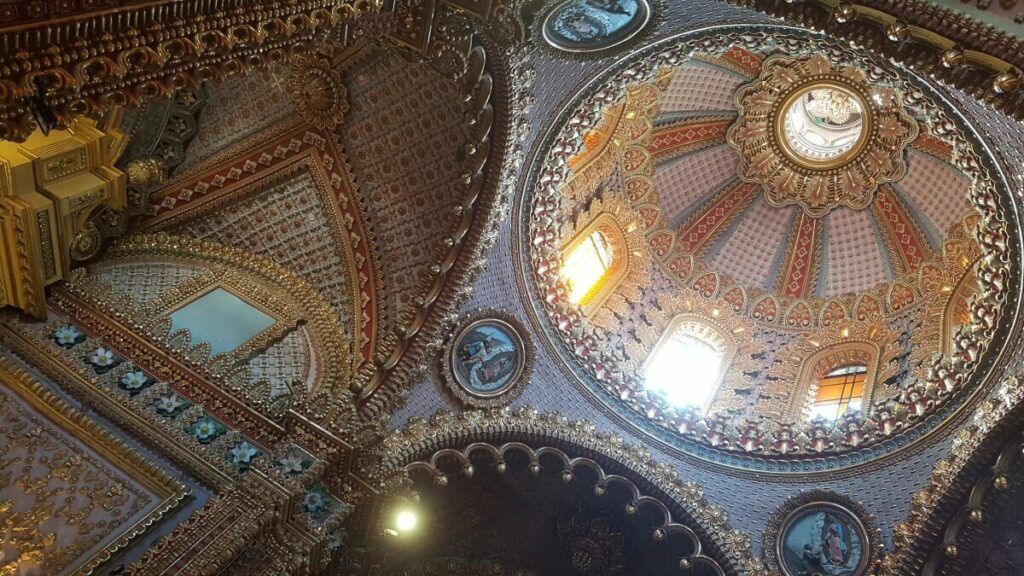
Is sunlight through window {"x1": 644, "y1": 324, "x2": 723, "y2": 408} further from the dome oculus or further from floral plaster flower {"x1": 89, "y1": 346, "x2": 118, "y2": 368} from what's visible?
floral plaster flower {"x1": 89, "y1": 346, "x2": 118, "y2": 368}

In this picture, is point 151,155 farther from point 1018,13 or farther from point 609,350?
point 1018,13

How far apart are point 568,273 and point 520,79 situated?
3775mm

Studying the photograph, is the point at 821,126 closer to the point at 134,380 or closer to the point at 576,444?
the point at 576,444

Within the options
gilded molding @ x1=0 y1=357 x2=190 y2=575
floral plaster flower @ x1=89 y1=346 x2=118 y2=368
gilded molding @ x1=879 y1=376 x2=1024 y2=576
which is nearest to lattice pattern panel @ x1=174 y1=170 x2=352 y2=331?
floral plaster flower @ x1=89 y1=346 x2=118 y2=368

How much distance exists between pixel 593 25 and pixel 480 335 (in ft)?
12.9

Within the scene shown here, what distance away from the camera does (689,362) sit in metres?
12.9

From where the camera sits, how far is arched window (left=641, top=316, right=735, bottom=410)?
12.4 meters

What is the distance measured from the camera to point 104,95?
15.6 ft

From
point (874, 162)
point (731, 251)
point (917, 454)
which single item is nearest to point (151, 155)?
point (731, 251)

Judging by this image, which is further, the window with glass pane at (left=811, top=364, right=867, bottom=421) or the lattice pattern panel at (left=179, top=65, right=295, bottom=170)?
the window with glass pane at (left=811, top=364, right=867, bottom=421)

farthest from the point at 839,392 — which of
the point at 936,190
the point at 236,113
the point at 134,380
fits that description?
the point at 134,380

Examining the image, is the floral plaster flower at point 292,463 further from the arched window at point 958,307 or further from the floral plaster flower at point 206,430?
the arched window at point 958,307

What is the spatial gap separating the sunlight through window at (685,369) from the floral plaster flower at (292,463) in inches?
230

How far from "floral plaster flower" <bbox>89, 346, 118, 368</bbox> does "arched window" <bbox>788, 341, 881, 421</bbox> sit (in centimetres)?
926
